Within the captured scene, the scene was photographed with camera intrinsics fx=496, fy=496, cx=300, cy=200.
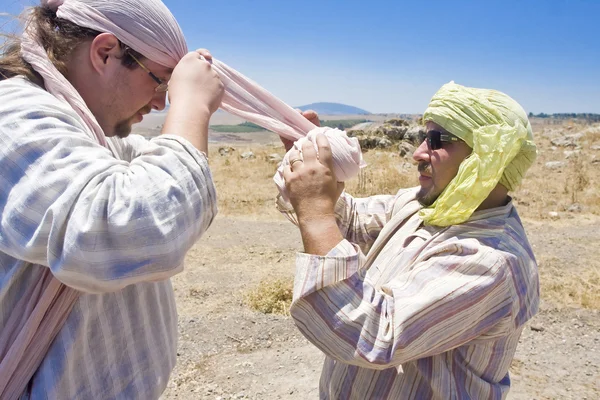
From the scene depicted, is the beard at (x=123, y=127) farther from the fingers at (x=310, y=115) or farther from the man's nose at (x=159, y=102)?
the fingers at (x=310, y=115)

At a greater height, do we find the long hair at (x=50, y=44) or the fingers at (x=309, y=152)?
the long hair at (x=50, y=44)

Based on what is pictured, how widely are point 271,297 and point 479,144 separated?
4346 millimetres

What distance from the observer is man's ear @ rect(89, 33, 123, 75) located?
138cm

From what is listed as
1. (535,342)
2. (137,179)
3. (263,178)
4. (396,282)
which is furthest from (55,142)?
(263,178)

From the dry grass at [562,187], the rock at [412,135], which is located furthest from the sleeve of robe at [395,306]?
the rock at [412,135]

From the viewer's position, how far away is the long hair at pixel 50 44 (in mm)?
1331

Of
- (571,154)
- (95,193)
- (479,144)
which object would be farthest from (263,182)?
(95,193)

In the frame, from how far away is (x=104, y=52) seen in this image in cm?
140

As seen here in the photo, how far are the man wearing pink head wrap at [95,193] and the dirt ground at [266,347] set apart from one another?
287cm

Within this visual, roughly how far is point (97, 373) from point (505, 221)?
161 centimetres

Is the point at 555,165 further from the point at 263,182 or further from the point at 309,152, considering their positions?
the point at 309,152

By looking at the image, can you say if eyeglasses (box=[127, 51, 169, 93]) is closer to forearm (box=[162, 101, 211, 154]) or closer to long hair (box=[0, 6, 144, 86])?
long hair (box=[0, 6, 144, 86])

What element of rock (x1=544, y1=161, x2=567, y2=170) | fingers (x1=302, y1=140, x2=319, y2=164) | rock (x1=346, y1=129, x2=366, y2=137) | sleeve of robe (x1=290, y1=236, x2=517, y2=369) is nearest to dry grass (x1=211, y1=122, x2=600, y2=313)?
rock (x1=544, y1=161, x2=567, y2=170)

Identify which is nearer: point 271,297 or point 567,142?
point 271,297
